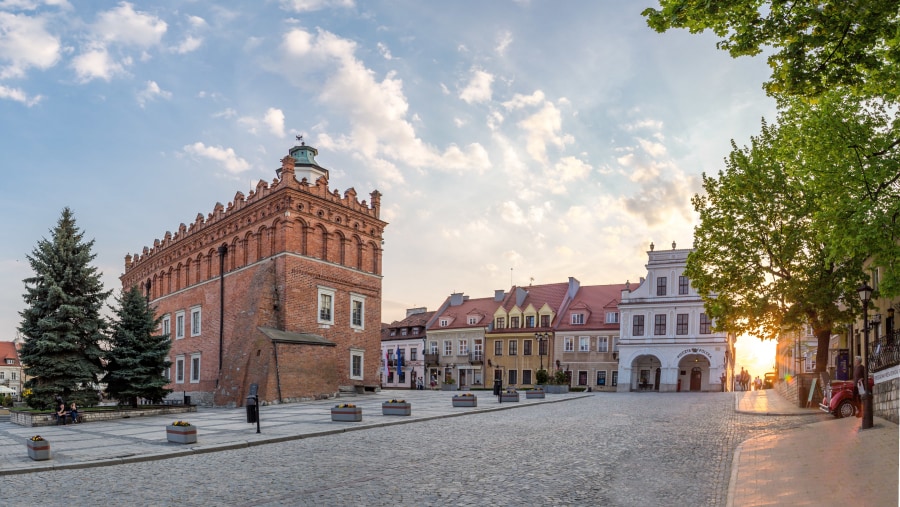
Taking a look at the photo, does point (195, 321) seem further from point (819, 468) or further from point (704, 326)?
point (819, 468)

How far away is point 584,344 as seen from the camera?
56469 mm

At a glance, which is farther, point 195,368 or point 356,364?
point 195,368

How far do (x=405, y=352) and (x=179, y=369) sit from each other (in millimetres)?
28019

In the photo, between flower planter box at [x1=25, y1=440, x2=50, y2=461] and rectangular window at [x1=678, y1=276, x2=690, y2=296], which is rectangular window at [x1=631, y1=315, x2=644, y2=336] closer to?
rectangular window at [x1=678, y1=276, x2=690, y2=296]

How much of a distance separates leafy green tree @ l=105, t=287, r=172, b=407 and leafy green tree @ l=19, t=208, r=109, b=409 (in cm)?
74

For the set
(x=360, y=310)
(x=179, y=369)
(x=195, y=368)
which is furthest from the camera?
(x=179, y=369)

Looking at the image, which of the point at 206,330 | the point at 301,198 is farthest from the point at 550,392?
the point at 206,330

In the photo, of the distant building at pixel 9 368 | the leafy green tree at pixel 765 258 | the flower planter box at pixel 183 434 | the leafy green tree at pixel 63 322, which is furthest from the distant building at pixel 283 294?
the distant building at pixel 9 368

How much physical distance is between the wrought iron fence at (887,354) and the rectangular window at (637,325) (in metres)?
32.3

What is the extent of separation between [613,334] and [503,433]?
40185 mm

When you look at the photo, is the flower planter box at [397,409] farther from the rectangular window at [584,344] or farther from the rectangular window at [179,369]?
the rectangular window at [584,344]

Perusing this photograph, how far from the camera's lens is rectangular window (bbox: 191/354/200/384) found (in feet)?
138

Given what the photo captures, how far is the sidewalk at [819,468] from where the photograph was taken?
8.72m

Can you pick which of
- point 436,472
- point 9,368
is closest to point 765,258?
point 436,472
